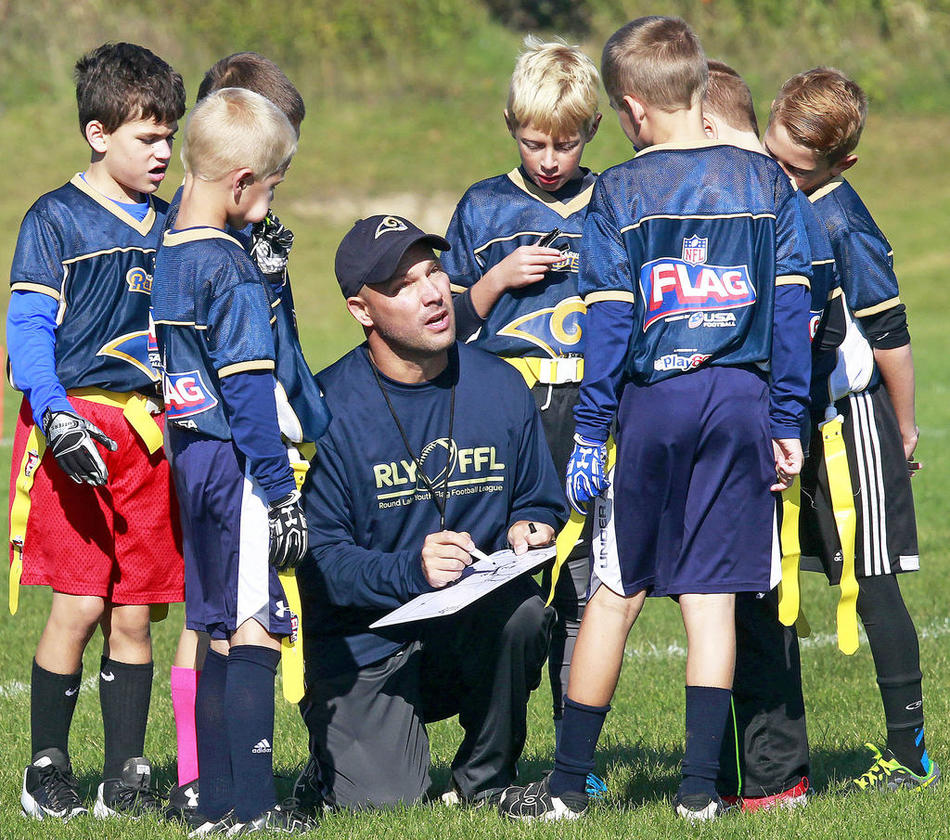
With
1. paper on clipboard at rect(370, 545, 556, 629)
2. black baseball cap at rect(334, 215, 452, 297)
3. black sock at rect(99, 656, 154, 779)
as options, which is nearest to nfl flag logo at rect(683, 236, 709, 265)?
black baseball cap at rect(334, 215, 452, 297)

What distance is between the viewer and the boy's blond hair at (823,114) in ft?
13.8

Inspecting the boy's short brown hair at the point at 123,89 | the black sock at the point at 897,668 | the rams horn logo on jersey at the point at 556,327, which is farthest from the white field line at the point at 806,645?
the boy's short brown hair at the point at 123,89

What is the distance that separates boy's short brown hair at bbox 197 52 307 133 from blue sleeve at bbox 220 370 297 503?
3.67 feet

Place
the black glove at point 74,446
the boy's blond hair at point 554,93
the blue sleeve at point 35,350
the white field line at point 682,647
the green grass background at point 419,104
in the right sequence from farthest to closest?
1. the green grass background at point 419,104
2. the white field line at point 682,647
3. the boy's blond hair at point 554,93
4. the blue sleeve at point 35,350
5. the black glove at point 74,446

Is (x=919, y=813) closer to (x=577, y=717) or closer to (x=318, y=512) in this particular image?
(x=577, y=717)

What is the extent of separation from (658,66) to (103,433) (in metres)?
1.92

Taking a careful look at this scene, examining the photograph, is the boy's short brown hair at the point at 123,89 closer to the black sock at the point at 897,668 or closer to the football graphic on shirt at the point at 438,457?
the football graphic on shirt at the point at 438,457

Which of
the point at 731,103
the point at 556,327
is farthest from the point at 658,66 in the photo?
the point at 556,327

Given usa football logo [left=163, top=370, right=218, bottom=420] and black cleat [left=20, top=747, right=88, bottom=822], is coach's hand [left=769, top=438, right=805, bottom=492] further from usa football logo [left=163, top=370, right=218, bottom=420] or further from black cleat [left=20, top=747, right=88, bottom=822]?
black cleat [left=20, top=747, right=88, bottom=822]

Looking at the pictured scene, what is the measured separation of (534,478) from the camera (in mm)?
4434

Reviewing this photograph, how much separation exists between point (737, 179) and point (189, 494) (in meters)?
1.71

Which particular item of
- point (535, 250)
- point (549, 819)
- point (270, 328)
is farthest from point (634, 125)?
point (549, 819)

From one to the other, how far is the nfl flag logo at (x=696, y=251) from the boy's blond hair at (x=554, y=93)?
3.10 feet

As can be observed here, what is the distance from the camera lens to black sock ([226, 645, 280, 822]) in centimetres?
387
